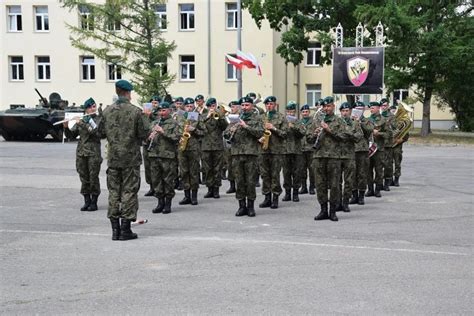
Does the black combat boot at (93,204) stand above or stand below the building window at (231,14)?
→ below

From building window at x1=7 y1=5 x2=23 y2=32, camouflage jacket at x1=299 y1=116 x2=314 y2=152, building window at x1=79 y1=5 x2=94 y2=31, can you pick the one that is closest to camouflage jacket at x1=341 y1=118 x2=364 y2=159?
camouflage jacket at x1=299 y1=116 x2=314 y2=152

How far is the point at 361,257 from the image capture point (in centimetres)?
714

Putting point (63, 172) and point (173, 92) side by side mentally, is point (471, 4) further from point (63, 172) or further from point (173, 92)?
point (63, 172)

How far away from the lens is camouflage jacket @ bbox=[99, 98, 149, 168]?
26.8 feet

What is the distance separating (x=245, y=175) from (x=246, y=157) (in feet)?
0.99

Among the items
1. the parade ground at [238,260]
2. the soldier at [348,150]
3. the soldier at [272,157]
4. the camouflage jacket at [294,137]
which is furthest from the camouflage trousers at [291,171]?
the soldier at [348,150]

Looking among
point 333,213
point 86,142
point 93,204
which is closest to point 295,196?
point 333,213

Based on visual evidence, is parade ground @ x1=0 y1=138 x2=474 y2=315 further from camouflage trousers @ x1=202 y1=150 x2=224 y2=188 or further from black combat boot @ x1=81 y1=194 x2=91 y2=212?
camouflage trousers @ x1=202 y1=150 x2=224 y2=188

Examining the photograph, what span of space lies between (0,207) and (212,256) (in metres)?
5.36

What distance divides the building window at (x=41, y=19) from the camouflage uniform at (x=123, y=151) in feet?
117

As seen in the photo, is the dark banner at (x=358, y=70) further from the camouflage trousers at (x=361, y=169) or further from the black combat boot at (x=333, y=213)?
the black combat boot at (x=333, y=213)

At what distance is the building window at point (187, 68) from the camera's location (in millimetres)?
40250

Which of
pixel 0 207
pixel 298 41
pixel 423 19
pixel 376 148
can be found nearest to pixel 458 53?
pixel 423 19

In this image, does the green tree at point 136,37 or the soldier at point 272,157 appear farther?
the green tree at point 136,37
